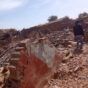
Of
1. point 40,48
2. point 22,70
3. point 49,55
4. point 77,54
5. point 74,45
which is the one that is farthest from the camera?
point 74,45

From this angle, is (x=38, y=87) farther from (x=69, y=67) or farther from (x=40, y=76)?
(x=69, y=67)

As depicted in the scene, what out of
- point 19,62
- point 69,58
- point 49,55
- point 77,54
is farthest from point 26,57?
point 77,54

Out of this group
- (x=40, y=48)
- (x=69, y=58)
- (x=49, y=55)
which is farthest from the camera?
(x=69, y=58)

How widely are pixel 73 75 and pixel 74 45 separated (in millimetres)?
4796

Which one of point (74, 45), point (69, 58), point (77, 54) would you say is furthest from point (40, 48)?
point (74, 45)

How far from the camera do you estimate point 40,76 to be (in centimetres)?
720

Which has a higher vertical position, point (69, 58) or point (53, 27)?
point (53, 27)

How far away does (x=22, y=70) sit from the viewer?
607 centimetres

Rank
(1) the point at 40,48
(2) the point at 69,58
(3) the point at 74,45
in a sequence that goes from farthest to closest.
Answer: (3) the point at 74,45 → (2) the point at 69,58 → (1) the point at 40,48

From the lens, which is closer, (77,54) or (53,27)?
(77,54)

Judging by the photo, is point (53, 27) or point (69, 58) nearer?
point (69, 58)

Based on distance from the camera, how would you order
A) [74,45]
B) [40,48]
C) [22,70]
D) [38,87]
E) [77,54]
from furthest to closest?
[74,45] < [77,54] < [40,48] < [38,87] < [22,70]

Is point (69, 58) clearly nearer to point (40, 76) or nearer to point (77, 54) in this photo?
point (77, 54)

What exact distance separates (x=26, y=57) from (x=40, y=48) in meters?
1.18
